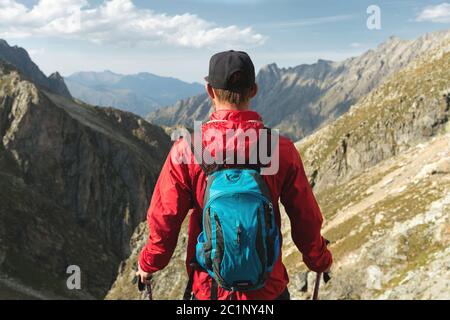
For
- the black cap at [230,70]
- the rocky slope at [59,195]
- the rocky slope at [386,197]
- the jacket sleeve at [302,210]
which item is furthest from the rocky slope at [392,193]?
the rocky slope at [59,195]

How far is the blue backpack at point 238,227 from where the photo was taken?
16.9ft

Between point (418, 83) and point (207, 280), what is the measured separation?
6198 cm

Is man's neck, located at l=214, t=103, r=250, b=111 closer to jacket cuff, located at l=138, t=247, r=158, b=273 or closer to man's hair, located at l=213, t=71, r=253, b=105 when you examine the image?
man's hair, located at l=213, t=71, r=253, b=105

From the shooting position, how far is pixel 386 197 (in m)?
30.6

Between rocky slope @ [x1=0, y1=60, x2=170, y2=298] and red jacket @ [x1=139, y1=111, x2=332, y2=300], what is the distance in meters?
86.3

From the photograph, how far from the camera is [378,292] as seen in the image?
2120cm

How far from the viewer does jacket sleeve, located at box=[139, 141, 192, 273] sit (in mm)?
5387

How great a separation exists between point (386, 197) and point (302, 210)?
89.3 ft

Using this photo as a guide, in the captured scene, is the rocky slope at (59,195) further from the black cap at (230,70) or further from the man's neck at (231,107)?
the black cap at (230,70)

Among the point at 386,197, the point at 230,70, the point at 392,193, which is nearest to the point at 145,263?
the point at 230,70

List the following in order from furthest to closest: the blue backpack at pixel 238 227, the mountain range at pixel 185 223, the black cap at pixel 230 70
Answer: the mountain range at pixel 185 223 < the black cap at pixel 230 70 < the blue backpack at pixel 238 227

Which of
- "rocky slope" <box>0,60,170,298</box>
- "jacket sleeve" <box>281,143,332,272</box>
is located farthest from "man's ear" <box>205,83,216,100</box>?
"rocky slope" <box>0,60,170,298</box>

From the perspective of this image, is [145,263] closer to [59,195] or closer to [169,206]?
[169,206]

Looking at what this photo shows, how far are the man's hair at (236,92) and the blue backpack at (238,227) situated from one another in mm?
907
